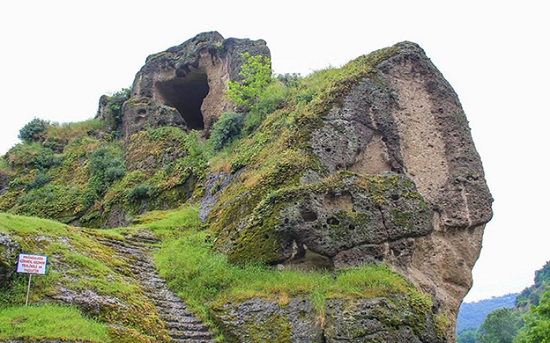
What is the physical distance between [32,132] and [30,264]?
25421 millimetres

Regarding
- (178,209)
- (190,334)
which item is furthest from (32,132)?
(190,334)

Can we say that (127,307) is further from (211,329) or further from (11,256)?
(11,256)

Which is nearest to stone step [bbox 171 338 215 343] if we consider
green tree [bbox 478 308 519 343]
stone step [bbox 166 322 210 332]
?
stone step [bbox 166 322 210 332]

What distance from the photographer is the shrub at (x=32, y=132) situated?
102 ft

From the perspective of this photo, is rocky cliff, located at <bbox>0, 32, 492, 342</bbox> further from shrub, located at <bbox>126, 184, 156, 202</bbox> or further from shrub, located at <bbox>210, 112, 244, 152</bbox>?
shrub, located at <bbox>210, 112, 244, 152</bbox>

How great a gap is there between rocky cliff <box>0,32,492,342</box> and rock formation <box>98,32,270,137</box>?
4.90ft

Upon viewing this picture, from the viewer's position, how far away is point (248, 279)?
11.3 m

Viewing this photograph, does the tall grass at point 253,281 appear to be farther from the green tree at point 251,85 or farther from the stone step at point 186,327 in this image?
the green tree at point 251,85

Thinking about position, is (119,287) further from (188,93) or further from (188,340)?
(188,93)

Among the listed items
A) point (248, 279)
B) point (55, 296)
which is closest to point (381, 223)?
point (248, 279)

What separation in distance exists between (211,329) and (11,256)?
412 centimetres

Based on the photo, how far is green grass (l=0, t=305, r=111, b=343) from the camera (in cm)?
754

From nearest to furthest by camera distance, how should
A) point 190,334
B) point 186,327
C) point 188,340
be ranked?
1. point 188,340
2. point 190,334
3. point 186,327

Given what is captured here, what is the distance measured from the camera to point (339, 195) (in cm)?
1197
